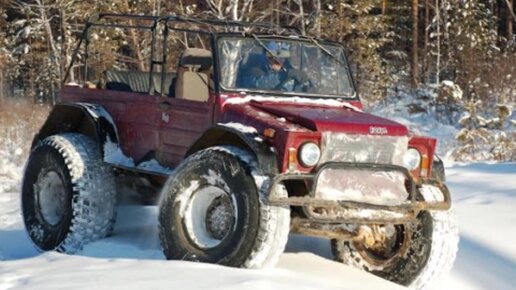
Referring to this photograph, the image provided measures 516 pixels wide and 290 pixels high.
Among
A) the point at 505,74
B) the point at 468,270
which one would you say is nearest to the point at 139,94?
the point at 468,270

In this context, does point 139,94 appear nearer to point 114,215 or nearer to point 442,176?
point 114,215

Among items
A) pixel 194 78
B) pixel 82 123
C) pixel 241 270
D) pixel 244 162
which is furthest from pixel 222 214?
A: pixel 82 123

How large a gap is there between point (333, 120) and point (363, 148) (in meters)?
0.27

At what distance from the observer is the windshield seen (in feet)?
22.7

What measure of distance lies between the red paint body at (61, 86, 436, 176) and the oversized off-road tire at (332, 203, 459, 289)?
41 centimetres

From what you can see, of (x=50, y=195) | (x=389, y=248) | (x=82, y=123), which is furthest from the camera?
(x=82, y=123)

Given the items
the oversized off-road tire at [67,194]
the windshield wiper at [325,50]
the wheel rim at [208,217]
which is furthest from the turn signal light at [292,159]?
the oversized off-road tire at [67,194]

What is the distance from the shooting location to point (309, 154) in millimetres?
5906

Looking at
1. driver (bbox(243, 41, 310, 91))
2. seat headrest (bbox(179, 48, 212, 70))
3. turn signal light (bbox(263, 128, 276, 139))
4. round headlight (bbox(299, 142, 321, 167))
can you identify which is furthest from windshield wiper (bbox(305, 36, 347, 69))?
round headlight (bbox(299, 142, 321, 167))

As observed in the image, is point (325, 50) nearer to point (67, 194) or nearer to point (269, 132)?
point (269, 132)

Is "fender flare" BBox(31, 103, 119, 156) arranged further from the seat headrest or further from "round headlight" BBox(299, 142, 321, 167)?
"round headlight" BBox(299, 142, 321, 167)

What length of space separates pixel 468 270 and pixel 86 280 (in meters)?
3.15

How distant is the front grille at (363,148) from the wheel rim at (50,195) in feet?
9.22

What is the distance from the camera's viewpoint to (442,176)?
6641mm
